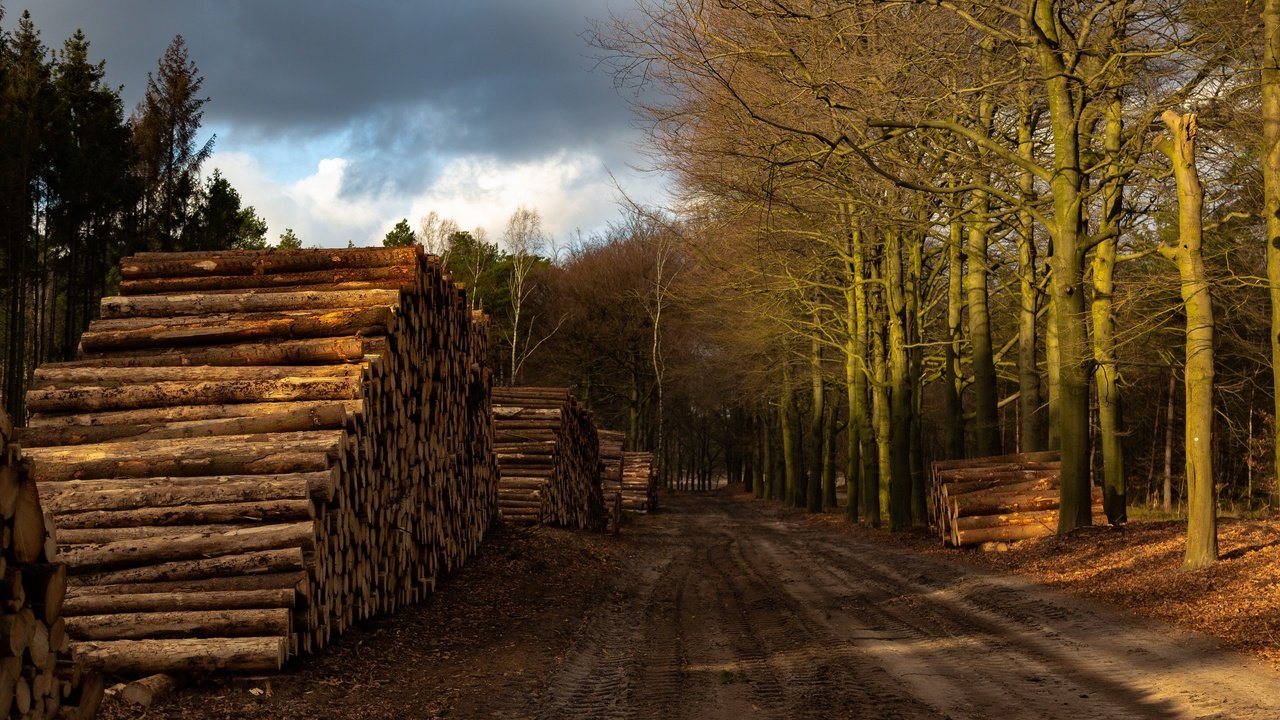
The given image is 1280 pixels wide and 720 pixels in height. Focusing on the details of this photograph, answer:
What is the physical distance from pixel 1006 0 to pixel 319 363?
1289 cm

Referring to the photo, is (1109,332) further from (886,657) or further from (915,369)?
(886,657)

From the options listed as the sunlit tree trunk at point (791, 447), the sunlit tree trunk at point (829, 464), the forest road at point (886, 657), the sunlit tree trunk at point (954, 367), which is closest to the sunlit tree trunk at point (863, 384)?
the sunlit tree trunk at point (954, 367)

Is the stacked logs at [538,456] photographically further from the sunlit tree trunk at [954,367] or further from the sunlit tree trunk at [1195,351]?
the sunlit tree trunk at [1195,351]

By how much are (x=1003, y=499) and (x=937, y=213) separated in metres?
6.76

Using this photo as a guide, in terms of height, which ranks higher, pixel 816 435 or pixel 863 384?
pixel 863 384

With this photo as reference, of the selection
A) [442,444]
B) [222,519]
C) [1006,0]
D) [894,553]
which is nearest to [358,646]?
[222,519]

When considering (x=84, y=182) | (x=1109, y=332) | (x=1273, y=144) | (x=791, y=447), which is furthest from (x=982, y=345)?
(x=84, y=182)

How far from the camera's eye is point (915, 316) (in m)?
25.5

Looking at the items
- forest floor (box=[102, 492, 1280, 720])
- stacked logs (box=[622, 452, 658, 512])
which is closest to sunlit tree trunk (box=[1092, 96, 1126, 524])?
forest floor (box=[102, 492, 1280, 720])

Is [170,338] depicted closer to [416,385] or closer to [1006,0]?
[416,385]

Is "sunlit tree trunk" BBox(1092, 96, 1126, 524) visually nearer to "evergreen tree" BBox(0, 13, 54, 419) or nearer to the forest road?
the forest road

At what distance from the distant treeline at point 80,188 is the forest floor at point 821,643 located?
18.2 meters

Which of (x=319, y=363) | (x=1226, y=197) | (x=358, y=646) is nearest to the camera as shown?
(x=358, y=646)

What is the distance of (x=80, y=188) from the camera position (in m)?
29.8
